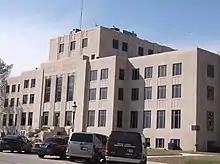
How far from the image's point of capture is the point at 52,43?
78062 millimetres

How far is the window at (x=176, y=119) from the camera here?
5316 cm

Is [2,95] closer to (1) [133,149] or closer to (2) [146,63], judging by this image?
(2) [146,63]

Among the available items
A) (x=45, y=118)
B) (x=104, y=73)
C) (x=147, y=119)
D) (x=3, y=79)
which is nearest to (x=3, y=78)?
(x=3, y=79)

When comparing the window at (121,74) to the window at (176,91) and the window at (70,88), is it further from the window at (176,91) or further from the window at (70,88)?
the window at (70,88)

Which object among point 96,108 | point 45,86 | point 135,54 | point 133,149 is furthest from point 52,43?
point 133,149

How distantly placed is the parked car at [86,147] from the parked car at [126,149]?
12.6 ft

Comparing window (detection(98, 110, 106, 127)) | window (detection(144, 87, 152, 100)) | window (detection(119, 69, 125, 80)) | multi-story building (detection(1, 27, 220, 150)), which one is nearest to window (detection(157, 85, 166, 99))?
multi-story building (detection(1, 27, 220, 150))

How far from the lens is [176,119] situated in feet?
176

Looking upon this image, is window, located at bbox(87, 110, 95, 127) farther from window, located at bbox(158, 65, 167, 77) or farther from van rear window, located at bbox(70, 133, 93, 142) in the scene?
van rear window, located at bbox(70, 133, 93, 142)

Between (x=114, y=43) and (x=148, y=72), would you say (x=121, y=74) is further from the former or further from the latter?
(x=114, y=43)

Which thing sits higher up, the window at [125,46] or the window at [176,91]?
the window at [125,46]

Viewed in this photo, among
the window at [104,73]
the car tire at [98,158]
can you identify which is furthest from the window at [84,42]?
the car tire at [98,158]

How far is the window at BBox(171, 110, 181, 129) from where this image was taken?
174ft

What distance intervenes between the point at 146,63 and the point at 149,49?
1749cm
